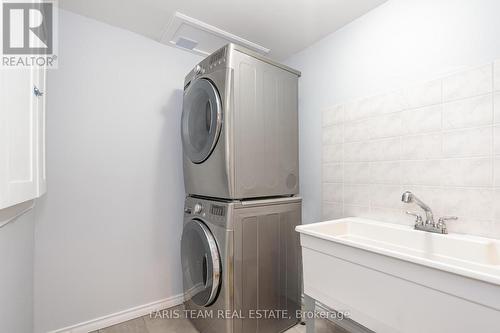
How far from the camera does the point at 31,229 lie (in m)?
1.43

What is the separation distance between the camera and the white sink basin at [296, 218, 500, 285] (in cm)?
93

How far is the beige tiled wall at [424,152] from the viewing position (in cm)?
114

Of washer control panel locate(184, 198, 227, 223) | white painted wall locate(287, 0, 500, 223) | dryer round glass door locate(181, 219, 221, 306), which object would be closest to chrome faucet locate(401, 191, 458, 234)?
white painted wall locate(287, 0, 500, 223)

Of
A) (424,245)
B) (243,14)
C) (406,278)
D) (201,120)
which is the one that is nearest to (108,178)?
(201,120)

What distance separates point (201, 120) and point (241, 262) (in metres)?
0.98

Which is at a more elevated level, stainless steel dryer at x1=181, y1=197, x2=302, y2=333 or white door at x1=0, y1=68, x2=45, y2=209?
white door at x1=0, y1=68, x2=45, y2=209

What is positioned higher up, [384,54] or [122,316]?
[384,54]

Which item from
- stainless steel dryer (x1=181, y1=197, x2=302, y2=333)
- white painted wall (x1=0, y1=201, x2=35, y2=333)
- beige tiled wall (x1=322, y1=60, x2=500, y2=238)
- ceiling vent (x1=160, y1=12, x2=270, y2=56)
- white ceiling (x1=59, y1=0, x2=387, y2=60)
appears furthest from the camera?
ceiling vent (x1=160, y1=12, x2=270, y2=56)

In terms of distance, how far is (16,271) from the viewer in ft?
3.63

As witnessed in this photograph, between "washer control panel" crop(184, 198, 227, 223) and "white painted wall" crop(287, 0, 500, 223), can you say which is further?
"washer control panel" crop(184, 198, 227, 223)

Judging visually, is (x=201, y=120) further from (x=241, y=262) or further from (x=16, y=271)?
(x=16, y=271)

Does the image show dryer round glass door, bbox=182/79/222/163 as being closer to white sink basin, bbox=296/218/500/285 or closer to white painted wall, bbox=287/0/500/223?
white sink basin, bbox=296/218/500/285

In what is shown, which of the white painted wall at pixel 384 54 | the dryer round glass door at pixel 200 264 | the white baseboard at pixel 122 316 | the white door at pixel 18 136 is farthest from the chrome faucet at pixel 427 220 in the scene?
the white baseboard at pixel 122 316

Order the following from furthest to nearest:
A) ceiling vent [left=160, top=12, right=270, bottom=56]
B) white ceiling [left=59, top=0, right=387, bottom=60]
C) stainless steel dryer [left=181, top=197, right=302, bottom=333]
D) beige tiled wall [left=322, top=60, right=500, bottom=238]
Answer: ceiling vent [left=160, top=12, right=270, bottom=56], white ceiling [left=59, top=0, right=387, bottom=60], stainless steel dryer [left=181, top=197, right=302, bottom=333], beige tiled wall [left=322, top=60, right=500, bottom=238]
